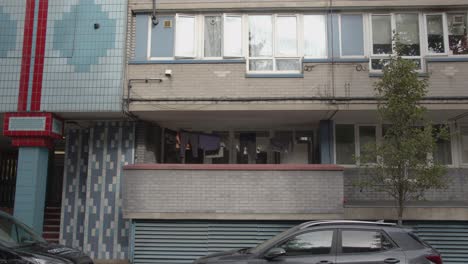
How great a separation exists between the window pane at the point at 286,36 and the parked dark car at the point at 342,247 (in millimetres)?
5524

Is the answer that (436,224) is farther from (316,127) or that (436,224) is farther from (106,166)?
(106,166)

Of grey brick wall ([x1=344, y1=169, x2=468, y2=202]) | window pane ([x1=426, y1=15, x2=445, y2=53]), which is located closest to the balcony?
grey brick wall ([x1=344, y1=169, x2=468, y2=202])

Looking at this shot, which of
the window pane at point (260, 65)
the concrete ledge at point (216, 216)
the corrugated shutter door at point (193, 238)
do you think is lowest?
the corrugated shutter door at point (193, 238)

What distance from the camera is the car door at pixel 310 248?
645 centimetres

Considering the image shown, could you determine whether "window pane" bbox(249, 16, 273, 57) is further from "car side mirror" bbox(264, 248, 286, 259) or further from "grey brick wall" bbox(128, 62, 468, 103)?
"car side mirror" bbox(264, 248, 286, 259)

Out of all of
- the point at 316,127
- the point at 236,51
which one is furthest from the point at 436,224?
the point at 236,51

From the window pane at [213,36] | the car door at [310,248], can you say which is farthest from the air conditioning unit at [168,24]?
the car door at [310,248]

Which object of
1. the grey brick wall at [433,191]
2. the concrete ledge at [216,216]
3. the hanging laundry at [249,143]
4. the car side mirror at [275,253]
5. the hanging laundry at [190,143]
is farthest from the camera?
the hanging laundry at [249,143]

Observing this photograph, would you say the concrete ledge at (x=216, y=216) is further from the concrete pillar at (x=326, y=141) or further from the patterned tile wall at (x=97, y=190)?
the concrete pillar at (x=326, y=141)

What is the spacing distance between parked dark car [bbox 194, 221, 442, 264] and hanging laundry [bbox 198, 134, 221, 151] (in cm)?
625

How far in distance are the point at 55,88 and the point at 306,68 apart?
6044 millimetres

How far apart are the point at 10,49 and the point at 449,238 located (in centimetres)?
1109

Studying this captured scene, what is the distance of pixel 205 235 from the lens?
1024 centimetres

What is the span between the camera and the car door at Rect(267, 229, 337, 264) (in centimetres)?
645
